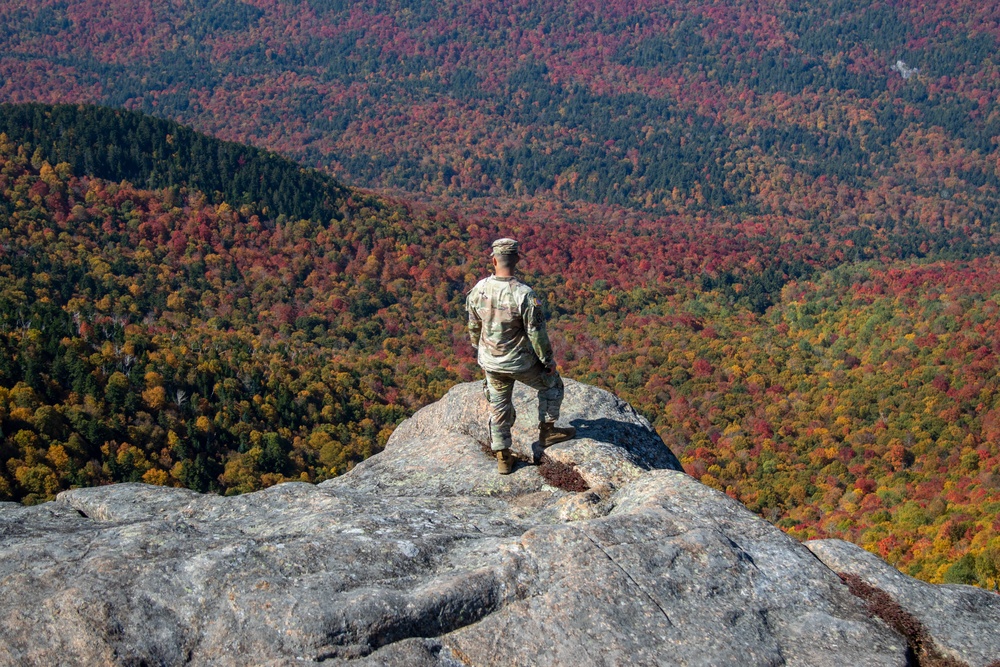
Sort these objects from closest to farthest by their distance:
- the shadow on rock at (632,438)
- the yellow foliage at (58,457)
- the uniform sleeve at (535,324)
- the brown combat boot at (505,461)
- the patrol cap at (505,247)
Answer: the patrol cap at (505,247), the uniform sleeve at (535,324), the brown combat boot at (505,461), the shadow on rock at (632,438), the yellow foliage at (58,457)

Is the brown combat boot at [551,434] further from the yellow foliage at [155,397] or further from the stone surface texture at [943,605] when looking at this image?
the yellow foliage at [155,397]

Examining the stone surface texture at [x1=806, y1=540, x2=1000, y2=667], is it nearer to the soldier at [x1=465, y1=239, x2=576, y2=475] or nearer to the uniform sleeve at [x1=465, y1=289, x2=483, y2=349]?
the soldier at [x1=465, y1=239, x2=576, y2=475]

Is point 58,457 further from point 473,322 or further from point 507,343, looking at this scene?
point 507,343

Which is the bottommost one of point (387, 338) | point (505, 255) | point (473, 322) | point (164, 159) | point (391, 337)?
point (391, 337)

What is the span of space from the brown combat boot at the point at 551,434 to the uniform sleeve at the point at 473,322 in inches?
69.4

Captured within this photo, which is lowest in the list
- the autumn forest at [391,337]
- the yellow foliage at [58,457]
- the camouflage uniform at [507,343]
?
the autumn forest at [391,337]

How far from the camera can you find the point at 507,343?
12578 mm

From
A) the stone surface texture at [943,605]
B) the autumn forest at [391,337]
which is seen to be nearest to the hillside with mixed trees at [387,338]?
the autumn forest at [391,337]

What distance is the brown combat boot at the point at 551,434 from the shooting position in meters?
14.0

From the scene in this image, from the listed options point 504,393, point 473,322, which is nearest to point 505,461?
point 504,393

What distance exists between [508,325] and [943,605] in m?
6.20

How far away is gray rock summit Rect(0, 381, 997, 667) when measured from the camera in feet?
27.6

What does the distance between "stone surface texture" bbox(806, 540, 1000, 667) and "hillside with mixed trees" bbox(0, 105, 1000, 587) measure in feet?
38.2

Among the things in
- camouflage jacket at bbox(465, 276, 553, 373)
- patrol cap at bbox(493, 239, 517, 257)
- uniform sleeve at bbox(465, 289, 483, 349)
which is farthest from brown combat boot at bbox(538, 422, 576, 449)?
patrol cap at bbox(493, 239, 517, 257)
